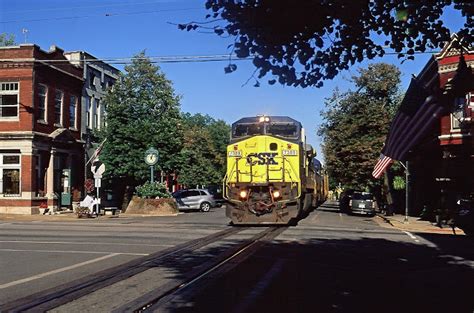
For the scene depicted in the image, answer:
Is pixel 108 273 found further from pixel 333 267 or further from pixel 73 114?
pixel 73 114

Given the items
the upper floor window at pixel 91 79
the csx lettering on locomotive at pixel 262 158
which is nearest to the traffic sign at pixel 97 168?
the upper floor window at pixel 91 79

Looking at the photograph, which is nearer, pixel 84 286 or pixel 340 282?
pixel 84 286

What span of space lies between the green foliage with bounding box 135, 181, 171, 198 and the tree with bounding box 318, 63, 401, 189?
13.7 m

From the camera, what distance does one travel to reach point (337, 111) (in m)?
48.4

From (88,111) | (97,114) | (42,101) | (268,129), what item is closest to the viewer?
(268,129)

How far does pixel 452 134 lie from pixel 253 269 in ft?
68.0

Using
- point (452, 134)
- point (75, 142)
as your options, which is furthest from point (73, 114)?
point (452, 134)

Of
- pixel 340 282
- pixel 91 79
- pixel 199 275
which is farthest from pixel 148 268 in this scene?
pixel 91 79

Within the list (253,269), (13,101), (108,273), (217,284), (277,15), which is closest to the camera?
(277,15)

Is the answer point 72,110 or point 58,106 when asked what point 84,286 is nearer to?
point 58,106

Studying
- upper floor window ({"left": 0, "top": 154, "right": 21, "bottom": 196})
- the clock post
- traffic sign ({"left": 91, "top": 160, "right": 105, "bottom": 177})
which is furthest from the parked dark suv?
upper floor window ({"left": 0, "top": 154, "right": 21, "bottom": 196})

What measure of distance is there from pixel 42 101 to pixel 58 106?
1938 mm

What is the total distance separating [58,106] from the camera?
3469 cm

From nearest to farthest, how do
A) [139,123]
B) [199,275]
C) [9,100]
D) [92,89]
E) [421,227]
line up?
[199,275] → [421,227] → [9,100] → [139,123] → [92,89]
